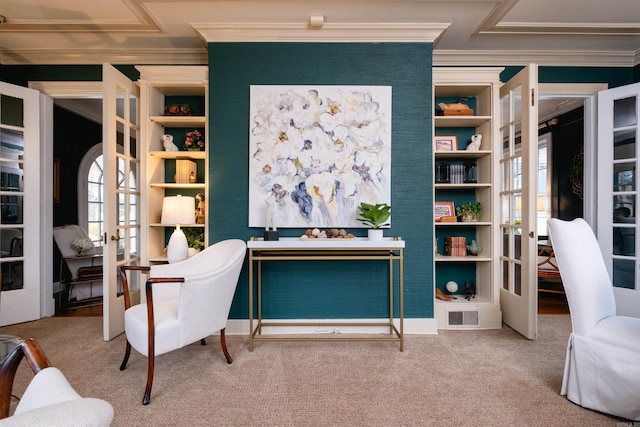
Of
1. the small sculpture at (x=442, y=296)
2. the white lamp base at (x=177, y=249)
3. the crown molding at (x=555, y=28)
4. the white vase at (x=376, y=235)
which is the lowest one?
the small sculpture at (x=442, y=296)

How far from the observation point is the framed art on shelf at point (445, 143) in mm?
3354

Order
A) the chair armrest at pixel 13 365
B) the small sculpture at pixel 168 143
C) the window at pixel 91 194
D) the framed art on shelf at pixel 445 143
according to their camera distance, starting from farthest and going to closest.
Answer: the window at pixel 91 194 < the framed art on shelf at pixel 445 143 < the small sculpture at pixel 168 143 < the chair armrest at pixel 13 365

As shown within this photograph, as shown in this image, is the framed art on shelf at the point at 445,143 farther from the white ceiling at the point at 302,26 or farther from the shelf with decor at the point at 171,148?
the shelf with decor at the point at 171,148

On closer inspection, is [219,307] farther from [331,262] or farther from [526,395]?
[526,395]

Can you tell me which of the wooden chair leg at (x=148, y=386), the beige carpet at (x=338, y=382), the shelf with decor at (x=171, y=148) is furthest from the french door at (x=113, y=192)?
the wooden chair leg at (x=148, y=386)

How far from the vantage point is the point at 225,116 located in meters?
3.01

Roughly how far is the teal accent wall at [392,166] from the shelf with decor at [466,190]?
24 centimetres

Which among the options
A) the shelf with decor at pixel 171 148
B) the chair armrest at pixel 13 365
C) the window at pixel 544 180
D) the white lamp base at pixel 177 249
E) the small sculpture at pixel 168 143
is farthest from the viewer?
the window at pixel 544 180

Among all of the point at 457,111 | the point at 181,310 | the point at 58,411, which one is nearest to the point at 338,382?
the point at 181,310

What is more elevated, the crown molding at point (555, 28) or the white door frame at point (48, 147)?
the crown molding at point (555, 28)

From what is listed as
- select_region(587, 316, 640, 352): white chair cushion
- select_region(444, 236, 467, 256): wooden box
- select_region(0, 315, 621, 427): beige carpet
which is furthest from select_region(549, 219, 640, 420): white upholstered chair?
select_region(444, 236, 467, 256): wooden box

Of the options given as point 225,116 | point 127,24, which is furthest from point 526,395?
point 127,24

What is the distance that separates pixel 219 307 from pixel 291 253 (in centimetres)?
83

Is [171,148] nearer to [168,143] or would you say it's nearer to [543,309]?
[168,143]
